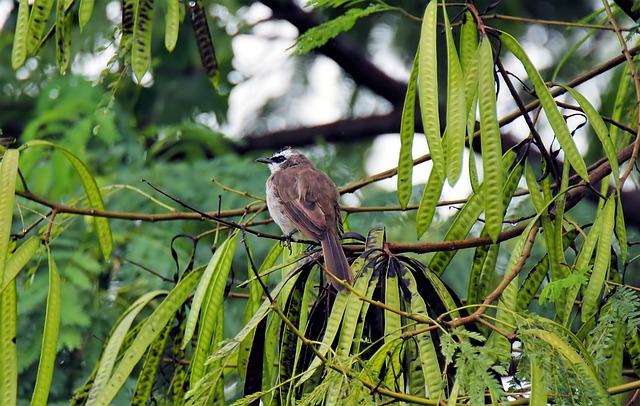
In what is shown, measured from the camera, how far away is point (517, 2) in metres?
8.07

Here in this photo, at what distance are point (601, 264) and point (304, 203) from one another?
2.45 metres

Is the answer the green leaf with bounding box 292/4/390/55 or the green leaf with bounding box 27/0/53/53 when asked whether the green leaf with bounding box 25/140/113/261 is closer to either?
the green leaf with bounding box 27/0/53/53

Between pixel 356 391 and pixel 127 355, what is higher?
pixel 356 391

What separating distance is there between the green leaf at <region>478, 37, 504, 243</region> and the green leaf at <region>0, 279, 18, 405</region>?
1646mm

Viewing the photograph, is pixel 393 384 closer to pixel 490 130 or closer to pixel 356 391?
pixel 356 391

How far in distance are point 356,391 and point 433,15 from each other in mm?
1148

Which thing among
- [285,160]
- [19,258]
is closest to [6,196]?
[19,258]

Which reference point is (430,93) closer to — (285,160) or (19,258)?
(19,258)

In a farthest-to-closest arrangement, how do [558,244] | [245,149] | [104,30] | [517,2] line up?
[245,149], [517,2], [104,30], [558,244]

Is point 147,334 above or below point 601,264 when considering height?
below

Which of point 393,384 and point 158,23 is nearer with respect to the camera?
point 393,384

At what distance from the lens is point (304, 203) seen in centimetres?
512

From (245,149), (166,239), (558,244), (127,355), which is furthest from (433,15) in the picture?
(245,149)

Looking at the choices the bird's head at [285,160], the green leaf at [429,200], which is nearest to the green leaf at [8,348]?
the green leaf at [429,200]
